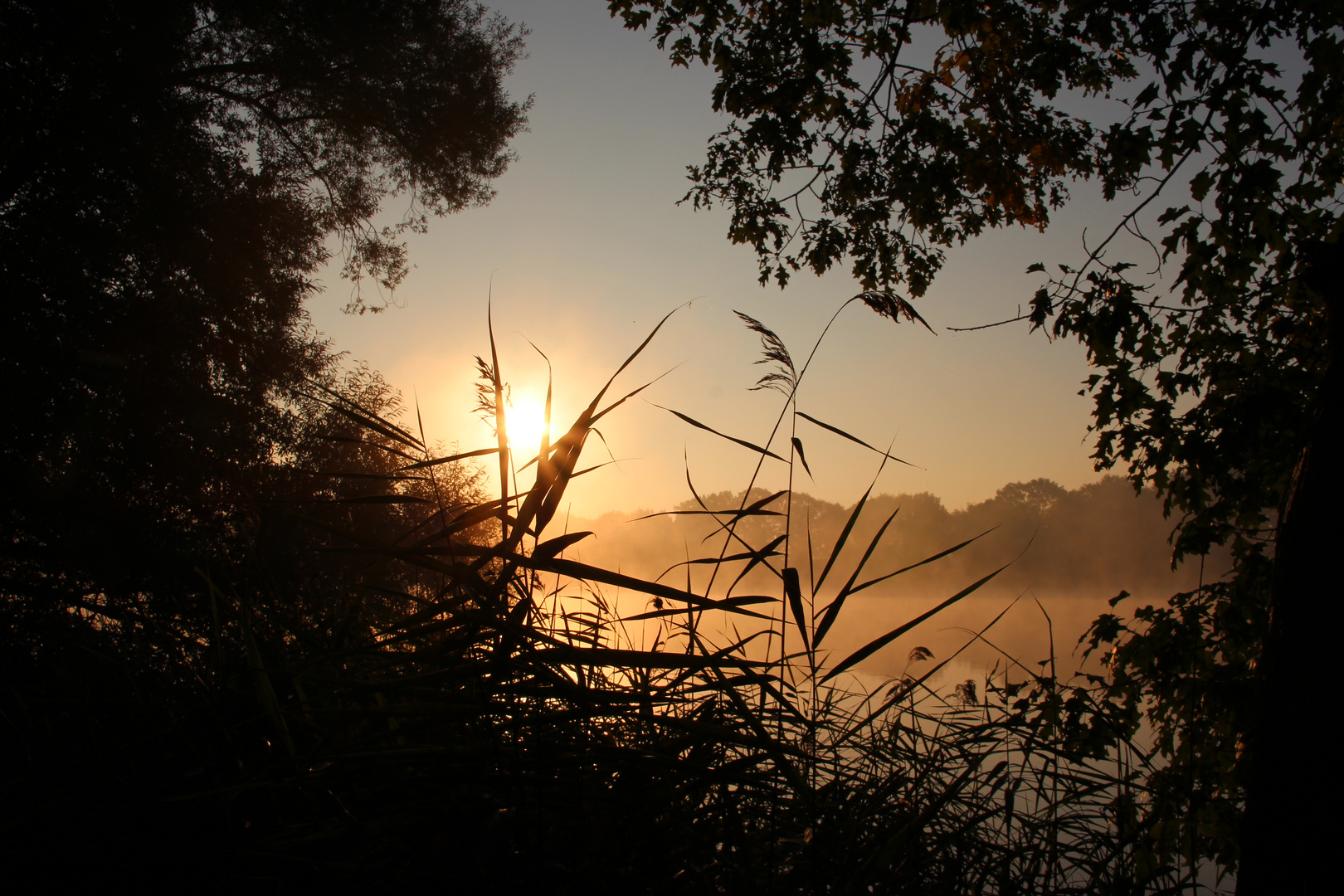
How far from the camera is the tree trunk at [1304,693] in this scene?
181 centimetres

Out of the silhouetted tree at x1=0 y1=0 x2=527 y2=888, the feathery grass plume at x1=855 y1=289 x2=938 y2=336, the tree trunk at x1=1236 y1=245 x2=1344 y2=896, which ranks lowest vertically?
the tree trunk at x1=1236 y1=245 x2=1344 y2=896

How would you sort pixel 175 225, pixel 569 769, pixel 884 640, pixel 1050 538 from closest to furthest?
pixel 569 769, pixel 884 640, pixel 175 225, pixel 1050 538

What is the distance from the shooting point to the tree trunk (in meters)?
1.81

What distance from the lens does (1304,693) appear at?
1.99 meters

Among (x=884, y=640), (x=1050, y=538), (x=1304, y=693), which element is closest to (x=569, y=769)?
(x=884, y=640)

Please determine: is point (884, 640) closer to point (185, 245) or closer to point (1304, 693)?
point (1304, 693)

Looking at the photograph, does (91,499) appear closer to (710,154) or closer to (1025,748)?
(710,154)

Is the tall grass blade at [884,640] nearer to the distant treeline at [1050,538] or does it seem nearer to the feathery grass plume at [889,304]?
the feathery grass plume at [889,304]

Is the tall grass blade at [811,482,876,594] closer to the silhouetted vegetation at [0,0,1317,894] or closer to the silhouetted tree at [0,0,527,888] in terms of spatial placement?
the silhouetted vegetation at [0,0,1317,894]

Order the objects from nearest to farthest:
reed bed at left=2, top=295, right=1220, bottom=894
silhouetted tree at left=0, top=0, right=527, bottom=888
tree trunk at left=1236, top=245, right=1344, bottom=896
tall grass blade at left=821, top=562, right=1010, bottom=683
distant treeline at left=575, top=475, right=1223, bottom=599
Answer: reed bed at left=2, top=295, right=1220, bottom=894 → tall grass blade at left=821, top=562, right=1010, bottom=683 → tree trunk at left=1236, top=245, right=1344, bottom=896 → silhouetted tree at left=0, top=0, right=527, bottom=888 → distant treeline at left=575, top=475, right=1223, bottom=599

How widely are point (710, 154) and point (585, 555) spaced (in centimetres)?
427

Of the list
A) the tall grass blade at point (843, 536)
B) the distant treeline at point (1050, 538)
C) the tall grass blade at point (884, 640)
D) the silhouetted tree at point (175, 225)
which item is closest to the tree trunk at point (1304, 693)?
the tall grass blade at point (884, 640)

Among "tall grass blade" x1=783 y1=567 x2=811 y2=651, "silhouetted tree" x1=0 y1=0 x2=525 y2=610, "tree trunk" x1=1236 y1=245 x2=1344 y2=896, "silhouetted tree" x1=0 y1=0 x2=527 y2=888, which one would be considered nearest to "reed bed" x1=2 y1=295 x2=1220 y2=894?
"tall grass blade" x1=783 y1=567 x2=811 y2=651

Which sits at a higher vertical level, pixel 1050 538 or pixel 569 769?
pixel 1050 538
